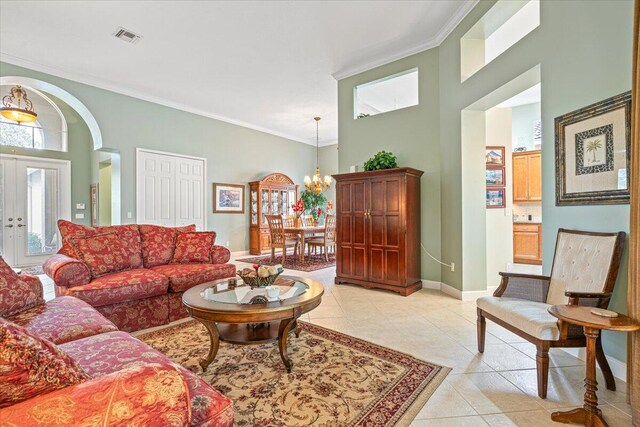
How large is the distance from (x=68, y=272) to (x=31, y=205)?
234 inches

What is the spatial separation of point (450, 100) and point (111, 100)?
5577 millimetres

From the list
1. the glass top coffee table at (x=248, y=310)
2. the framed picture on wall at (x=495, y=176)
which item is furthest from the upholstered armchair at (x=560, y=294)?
the framed picture on wall at (x=495, y=176)

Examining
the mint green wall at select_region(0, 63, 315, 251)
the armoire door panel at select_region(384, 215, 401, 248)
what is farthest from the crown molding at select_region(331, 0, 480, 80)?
the mint green wall at select_region(0, 63, 315, 251)

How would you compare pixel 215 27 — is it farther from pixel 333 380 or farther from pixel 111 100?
pixel 333 380

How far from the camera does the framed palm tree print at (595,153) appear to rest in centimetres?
196

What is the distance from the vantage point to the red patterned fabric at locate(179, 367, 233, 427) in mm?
1009

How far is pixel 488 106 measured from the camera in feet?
12.0

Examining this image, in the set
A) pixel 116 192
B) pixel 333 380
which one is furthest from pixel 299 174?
pixel 333 380

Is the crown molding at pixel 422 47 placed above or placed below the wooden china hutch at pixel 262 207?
above

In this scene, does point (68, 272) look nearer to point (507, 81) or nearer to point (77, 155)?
point (507, 81)

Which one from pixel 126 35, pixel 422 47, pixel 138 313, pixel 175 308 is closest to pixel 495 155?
pixel 422 47

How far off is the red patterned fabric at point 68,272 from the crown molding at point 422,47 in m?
4.41

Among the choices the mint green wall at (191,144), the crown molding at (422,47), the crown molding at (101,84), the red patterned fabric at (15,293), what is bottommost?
the red patterned fabric at (15,293)

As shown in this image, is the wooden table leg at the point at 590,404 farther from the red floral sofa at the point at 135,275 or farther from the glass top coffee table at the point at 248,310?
the red floral sofa at the point at 135,275
